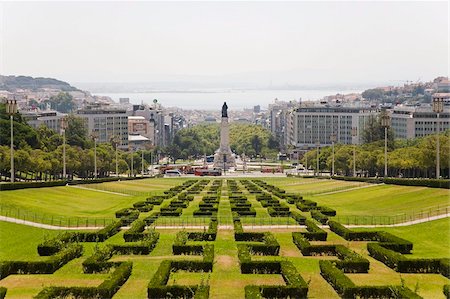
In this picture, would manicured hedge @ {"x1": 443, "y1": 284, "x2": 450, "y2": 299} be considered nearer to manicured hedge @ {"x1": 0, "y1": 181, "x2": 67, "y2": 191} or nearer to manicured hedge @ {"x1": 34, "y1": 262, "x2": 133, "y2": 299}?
manicured hedge @ {"x1": 34, "y1": 262, "x2": 133, "y2": 299}

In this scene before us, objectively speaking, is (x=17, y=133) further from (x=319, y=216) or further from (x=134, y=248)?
(x=134, y=248)

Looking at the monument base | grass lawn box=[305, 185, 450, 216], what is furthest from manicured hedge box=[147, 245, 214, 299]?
the monument base

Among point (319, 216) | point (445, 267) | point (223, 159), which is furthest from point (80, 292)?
point (223, 159)

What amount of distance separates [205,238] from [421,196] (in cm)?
2550

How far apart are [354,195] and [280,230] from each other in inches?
1093

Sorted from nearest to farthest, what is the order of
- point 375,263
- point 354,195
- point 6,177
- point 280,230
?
point 375,263 → point 280,230 → point 354,195 → point 6,177

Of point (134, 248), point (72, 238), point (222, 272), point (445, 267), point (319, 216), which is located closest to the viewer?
point (445, 267)

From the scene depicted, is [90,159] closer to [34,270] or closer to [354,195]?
[354,195]

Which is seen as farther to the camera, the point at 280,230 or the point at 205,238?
the point at 280,230

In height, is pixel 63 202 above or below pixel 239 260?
above

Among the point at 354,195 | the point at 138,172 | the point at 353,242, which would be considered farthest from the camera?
the point at 138,172

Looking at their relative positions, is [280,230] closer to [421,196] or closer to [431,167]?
[421,196]

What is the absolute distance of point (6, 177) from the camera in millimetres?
92312

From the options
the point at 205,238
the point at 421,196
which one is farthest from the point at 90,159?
the point at 205,238
